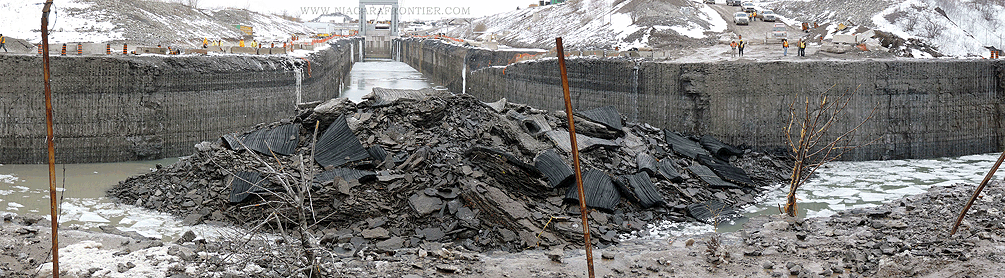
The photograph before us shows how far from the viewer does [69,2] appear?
57.7 metres

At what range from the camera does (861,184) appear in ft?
63.9

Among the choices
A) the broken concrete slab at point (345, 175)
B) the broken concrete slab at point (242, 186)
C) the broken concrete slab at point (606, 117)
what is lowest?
the broken concrete slab at point (242, 186)

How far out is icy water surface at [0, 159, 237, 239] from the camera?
44.1 feet

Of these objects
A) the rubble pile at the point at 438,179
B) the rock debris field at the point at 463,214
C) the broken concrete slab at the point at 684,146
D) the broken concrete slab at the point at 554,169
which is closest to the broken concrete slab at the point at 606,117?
the rubble pile at the point at 438,179

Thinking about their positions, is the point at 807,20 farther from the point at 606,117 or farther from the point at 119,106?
the point at 119,106

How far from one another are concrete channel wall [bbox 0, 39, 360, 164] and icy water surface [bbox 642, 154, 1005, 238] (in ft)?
51.9

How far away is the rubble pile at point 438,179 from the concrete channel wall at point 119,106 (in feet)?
20.3

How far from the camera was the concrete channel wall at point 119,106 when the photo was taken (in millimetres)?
21000

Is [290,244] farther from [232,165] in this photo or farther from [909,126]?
[909,126]

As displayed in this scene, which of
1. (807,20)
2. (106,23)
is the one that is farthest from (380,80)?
(807,20)

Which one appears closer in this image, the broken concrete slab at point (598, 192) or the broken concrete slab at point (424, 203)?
the broken concrete slab at point (424, 203)

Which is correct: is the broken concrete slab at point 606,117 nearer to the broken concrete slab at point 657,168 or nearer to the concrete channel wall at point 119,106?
the broken concrete slab at point 657,168

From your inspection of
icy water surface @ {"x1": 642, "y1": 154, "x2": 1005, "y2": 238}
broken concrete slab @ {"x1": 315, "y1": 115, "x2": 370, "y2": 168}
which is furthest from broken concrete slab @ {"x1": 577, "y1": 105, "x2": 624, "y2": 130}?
broken concrete slab @ {"x1": 315, "y1": 115, "x2": 370, "y2": 168}

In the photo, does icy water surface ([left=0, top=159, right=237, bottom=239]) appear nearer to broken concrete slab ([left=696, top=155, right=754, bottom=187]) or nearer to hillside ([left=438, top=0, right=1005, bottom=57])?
broken concrete slab ([left=696, top=155, right=754, bottom=187])
